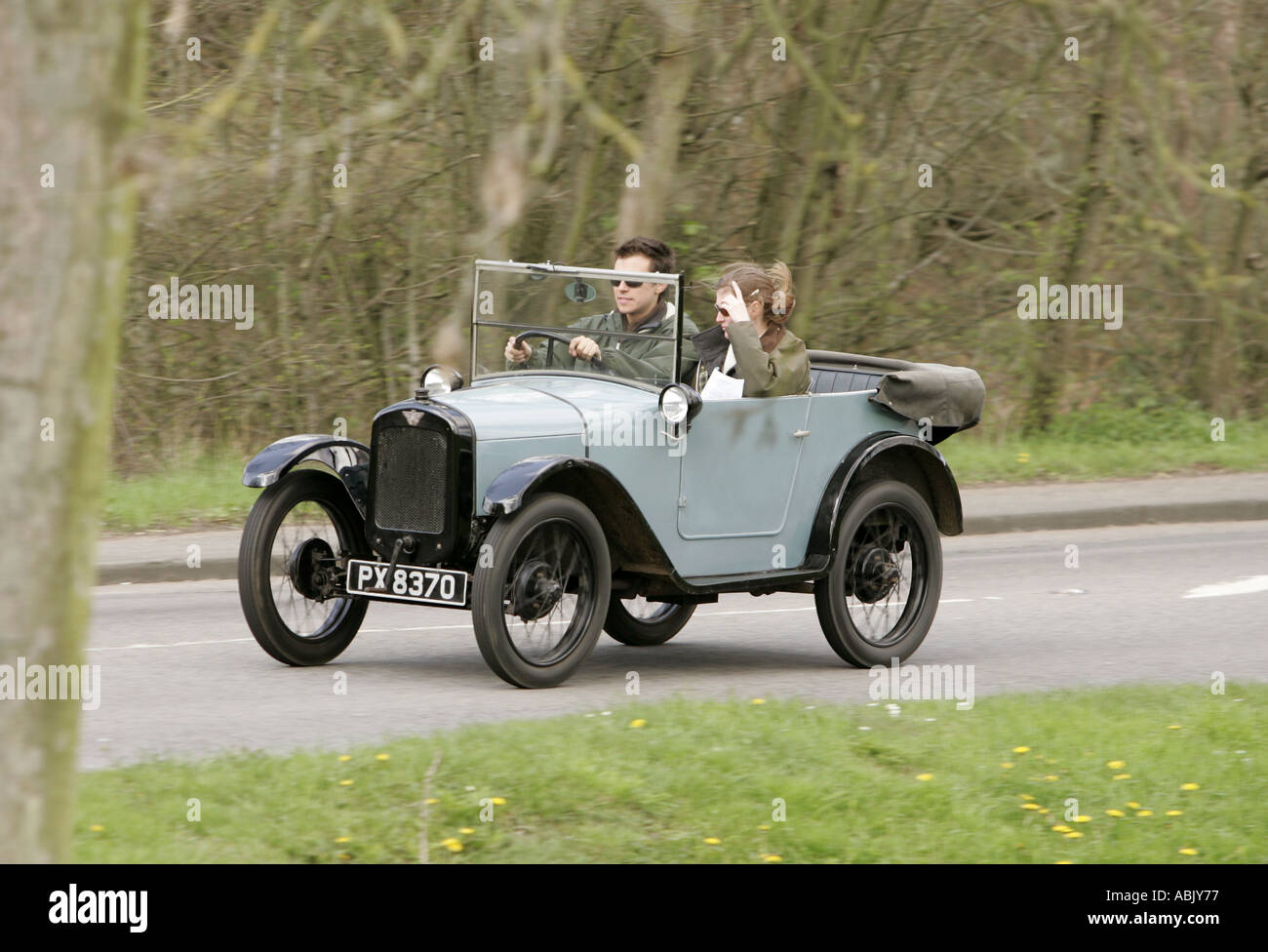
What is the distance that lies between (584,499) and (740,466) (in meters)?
0.76

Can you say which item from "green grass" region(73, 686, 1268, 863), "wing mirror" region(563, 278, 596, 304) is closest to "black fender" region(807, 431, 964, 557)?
"wing mirror" region(563, 278, 596, 304)

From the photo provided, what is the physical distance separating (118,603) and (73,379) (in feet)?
22.4

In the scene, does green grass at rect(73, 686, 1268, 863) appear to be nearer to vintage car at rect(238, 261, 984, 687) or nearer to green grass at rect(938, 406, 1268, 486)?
vintage car at rect(238, 261, 984, 687)

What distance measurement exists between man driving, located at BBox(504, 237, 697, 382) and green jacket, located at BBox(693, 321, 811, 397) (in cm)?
11

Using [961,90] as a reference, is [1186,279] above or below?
below

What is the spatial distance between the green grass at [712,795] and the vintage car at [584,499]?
3.29ft

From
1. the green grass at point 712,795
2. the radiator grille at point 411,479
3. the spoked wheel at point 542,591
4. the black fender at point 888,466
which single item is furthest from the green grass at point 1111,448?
the green grass at point 712,795

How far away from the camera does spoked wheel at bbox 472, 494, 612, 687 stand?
7039 millimetres

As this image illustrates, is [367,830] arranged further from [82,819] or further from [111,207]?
[111,207]

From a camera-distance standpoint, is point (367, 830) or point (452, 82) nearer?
point (367, 830)

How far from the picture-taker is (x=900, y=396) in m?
8.50

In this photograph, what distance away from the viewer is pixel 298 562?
765cm
